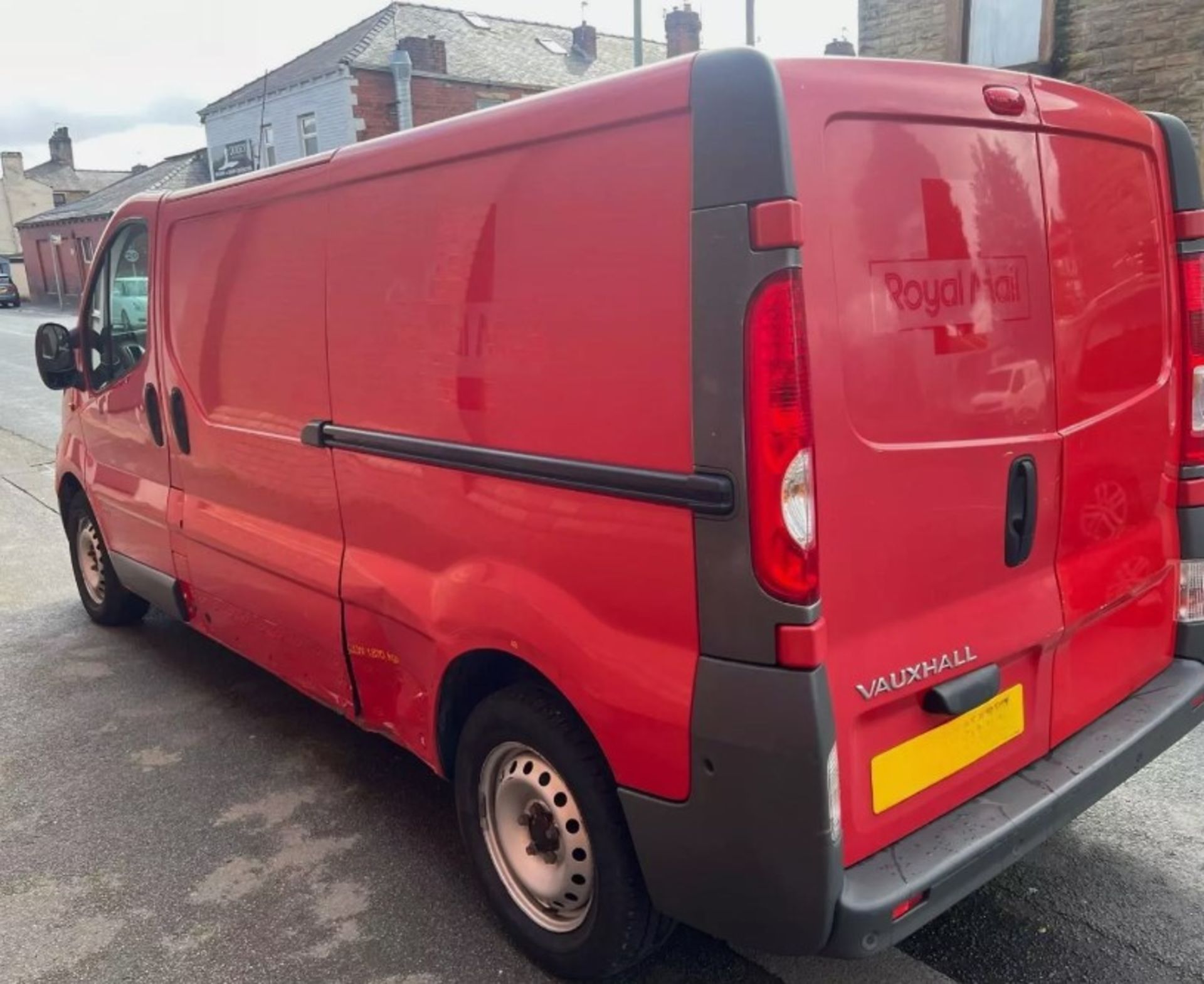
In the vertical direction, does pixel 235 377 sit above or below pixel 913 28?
below

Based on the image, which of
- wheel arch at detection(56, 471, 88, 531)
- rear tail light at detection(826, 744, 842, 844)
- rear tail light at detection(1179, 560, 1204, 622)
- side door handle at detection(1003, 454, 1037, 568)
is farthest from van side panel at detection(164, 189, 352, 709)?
rear tail light at detection(1179, 560, 1204, 622)

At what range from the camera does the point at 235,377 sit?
3604 millimetres

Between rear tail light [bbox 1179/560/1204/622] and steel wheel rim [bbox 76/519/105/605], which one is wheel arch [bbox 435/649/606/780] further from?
steel wheel rim [bbox 76/519/105/605]

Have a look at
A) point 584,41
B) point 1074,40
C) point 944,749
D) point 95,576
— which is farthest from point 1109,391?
point 584,41

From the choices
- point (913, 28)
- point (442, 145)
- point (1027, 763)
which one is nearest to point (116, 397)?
point (442, 145)

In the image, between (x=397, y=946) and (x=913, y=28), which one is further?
(x=913, y=28)

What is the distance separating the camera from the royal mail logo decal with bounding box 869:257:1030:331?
6.76 feet

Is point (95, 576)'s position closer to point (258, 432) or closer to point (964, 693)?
point (258, 432)

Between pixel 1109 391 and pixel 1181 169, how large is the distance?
0.73 m

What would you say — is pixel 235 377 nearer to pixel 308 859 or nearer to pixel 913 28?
pixel 308 859

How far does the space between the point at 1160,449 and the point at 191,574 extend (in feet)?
11.4

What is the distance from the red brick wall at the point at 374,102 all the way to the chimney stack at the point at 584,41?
25.7ft

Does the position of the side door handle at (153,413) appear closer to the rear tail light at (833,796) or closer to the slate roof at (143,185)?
the rear tail light at (833,796)

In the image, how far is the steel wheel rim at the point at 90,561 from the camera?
5.34m
